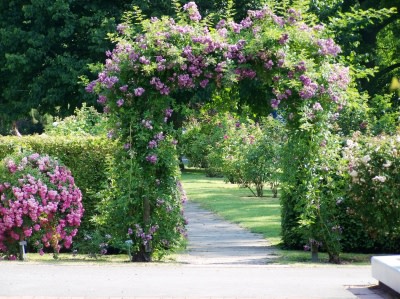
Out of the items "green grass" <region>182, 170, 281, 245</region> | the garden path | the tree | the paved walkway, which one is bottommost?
the garden path

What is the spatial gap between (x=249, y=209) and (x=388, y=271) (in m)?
15.9

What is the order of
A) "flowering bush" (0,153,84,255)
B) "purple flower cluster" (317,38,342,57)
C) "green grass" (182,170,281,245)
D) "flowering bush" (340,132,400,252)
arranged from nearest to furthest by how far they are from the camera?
1. "flowering bush" (340,132,400,252)
2. "flowering bush" (0,153,84,255)
3. "purple flower cluster" (317,38,342,57)
4. "green grass" (182,170,281,245)

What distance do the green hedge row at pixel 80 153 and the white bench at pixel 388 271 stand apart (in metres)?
6.91

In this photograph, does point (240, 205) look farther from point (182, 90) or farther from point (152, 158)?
point (152, 158)

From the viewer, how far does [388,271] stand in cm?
843

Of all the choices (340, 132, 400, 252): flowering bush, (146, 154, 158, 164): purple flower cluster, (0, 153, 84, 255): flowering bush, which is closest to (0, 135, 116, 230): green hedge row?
(0, 153, 84, 255): flowering bush

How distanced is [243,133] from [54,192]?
2270cm

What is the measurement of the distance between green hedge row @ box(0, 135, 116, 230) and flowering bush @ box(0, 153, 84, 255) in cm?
71

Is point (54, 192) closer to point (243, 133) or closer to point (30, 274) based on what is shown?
point (30, 274)

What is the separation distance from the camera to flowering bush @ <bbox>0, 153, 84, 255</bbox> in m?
13.1

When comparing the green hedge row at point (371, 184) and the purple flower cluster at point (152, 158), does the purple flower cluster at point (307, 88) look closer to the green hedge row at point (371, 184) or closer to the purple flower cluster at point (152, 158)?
the green hedge row at point (371, 184)

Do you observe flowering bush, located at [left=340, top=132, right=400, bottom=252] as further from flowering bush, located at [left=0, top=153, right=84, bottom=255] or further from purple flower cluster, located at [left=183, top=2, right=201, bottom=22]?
flowering bush, located at [left=0, top=153, right=84, bottom=255]

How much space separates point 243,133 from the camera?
117 ft

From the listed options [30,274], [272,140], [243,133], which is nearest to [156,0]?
[272,140]
